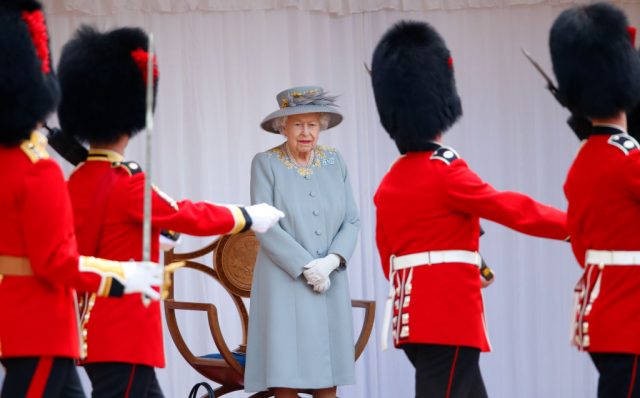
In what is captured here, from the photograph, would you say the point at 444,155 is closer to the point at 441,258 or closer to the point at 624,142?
the point at 441,258

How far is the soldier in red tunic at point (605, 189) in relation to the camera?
2979mm

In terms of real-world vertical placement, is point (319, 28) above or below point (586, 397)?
above

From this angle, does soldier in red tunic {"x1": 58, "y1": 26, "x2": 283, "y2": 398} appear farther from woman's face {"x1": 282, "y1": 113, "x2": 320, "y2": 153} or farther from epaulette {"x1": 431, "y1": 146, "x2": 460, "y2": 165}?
woman's face {"x1": 282, "y1": 113, "x2": 320, "y2": 153}

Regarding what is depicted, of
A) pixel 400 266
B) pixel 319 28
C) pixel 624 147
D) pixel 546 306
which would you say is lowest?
pixel 546 306

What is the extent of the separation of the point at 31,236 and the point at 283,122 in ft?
7.31

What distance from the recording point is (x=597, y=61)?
3.16 metres

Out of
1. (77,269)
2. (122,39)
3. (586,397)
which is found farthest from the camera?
(586,397)

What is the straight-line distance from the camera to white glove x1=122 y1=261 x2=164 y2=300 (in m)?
2.82

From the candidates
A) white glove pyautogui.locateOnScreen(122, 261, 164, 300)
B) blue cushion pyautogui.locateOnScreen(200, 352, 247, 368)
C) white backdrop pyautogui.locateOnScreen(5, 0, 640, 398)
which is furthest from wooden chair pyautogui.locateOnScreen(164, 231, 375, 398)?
white glove pyautogui.locateOnScreen(122, 261, 164, 300)

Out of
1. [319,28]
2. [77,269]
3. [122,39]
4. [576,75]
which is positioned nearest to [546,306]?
[319,28]

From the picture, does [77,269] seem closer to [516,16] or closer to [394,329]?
[394,329]

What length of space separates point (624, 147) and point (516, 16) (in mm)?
3117

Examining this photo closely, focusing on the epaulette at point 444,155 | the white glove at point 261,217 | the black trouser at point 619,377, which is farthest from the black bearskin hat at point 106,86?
the black trouser at point 619,377

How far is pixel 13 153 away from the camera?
108 inches
